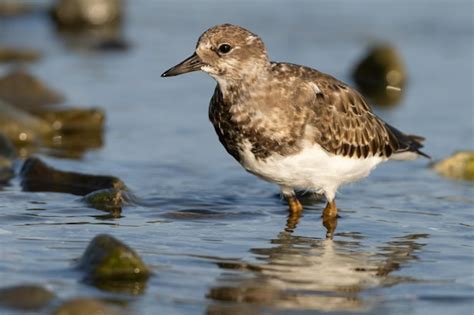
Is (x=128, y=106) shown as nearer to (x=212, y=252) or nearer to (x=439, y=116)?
(x=439, y=116)

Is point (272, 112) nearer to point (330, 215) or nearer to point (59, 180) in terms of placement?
point (330, 215)

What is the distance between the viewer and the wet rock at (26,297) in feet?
15.1

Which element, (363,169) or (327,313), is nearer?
(327,313)

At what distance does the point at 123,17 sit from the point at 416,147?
7.91 metres

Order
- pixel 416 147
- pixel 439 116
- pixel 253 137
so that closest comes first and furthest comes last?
pixel 253 137 < pixel 416 147 < pixel 439 116

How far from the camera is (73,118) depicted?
8.94 meters

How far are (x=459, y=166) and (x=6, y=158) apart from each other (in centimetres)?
338

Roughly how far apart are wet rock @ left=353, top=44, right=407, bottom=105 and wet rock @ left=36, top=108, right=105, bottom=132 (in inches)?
129

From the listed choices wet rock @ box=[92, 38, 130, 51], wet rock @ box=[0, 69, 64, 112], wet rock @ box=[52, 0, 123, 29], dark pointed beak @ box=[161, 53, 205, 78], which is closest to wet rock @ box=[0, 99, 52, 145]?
wet rock @ box=[0, 69, 64, 112]

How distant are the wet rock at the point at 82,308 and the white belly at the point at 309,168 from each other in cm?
189

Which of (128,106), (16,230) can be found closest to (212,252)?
(16,230)

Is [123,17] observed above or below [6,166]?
above

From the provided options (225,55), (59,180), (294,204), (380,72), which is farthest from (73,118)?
(380,72)

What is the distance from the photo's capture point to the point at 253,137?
20.1 feet
